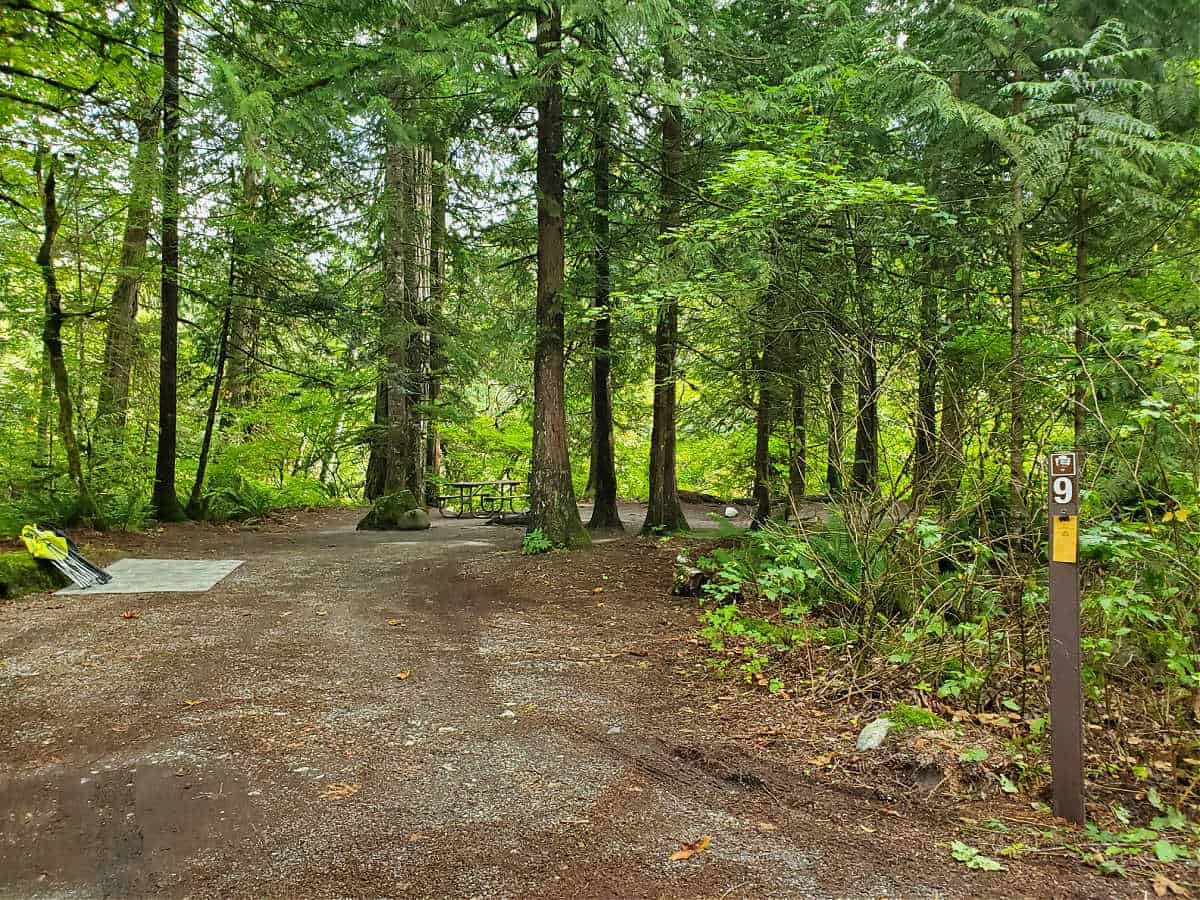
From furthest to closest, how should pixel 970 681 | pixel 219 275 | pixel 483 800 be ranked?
1. pixel 219 275
2. pixel 970 681
3. pixel 483 800

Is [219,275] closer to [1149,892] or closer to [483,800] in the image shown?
[483,800]

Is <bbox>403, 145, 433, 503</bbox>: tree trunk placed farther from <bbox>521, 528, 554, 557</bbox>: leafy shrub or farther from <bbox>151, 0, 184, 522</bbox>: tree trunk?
<bbox>521, 528, 554, 557</bbox>: leafy shrub

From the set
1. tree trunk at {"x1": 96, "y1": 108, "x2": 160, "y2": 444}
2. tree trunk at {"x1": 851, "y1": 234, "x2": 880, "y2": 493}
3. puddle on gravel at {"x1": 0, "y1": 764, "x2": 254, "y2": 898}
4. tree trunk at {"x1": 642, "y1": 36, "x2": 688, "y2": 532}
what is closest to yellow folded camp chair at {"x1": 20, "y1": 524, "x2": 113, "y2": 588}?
tree trunk at {"x1": 96, "y1": 108, "x2": 160, "y2": 444}

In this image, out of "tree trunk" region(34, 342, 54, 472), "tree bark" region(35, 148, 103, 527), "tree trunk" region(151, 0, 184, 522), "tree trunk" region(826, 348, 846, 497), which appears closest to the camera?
"tree trunk" region(826, 348, 846, 497)

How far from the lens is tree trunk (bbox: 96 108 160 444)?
1029 centimetres

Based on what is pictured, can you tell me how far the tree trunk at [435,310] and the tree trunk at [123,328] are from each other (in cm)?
450

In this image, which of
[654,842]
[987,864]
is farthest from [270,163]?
[987,864]

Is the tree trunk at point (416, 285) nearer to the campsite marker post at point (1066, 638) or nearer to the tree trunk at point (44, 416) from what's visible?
the tree trunk at point (44, 416)

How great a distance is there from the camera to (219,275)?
39.4 feet

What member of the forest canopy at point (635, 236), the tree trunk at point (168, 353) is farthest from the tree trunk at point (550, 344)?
the tree trunk at point (168, 353)

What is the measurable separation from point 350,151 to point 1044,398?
37.1 ft

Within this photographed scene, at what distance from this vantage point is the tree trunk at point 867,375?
16.5 ft

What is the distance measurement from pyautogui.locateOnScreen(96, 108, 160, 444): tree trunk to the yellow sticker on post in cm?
1081

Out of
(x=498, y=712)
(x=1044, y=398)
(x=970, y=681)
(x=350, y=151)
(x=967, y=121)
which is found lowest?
(x=498, y=712)
